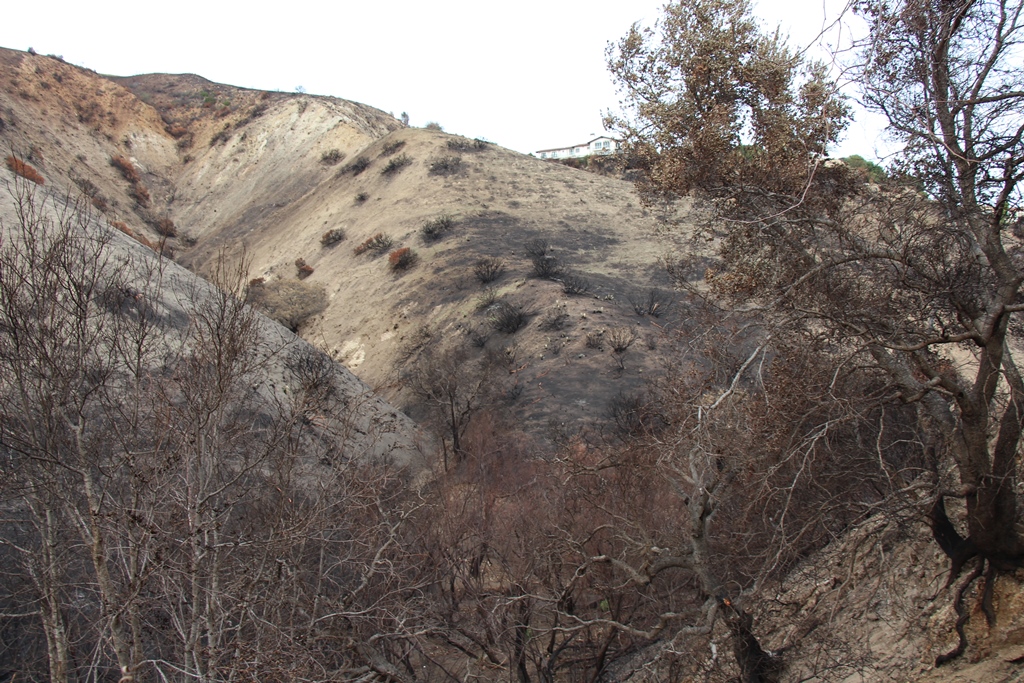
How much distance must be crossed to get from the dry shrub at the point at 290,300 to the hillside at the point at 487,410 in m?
0.16

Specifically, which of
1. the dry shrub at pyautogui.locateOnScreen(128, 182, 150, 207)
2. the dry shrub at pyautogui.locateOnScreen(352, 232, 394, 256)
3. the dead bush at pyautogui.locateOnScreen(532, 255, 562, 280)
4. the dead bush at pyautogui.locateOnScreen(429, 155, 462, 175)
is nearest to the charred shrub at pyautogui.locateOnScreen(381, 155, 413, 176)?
the dead bush at pyautogui.locateOnScreen(429, 155, 462, 175)

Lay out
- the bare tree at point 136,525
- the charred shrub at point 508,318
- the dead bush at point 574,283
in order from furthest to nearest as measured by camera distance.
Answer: the dead bush at point 574,283
the charred shrub at point 508,318
the bare tree at point 136,525

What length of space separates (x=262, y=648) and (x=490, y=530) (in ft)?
16.6

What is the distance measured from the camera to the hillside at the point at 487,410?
289 inches

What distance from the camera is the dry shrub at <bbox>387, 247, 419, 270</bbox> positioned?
→ 3212cm

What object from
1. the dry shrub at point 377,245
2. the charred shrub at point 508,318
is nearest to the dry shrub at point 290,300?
the dry shrub at point 377,245

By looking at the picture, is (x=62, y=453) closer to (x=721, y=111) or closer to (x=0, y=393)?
(x=0, y=393)

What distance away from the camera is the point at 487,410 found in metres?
18.8

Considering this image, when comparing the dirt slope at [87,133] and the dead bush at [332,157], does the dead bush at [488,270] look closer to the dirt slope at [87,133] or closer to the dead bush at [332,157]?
the dirt slope at [87,133]

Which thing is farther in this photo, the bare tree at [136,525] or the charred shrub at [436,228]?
the charred shrub at [436,228]

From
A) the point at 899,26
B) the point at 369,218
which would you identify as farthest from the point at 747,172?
the point at 369,218

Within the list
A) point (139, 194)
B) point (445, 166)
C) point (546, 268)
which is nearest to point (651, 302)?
point (546, 268)

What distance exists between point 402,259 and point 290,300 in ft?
18.9

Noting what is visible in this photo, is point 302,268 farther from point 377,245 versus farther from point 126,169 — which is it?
point 126,169
